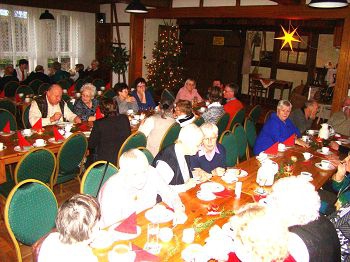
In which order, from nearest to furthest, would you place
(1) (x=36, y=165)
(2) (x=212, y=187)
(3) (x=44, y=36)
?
1. (2) (x=212, y=187)
2. (1) (x=36, y=165)
3. (3) (x=44, y=36)

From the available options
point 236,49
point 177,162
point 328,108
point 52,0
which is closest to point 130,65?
point 52,0

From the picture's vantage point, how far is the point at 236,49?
12.4m

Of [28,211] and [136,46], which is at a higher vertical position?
[136,46]

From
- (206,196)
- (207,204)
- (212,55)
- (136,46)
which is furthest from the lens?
(212,55)

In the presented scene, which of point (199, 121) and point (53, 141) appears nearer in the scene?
point (53, 141)

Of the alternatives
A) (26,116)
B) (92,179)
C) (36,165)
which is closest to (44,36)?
(26,116)

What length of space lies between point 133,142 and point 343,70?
5.13 metres

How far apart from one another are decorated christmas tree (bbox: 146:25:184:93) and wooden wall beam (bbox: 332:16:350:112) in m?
5.52

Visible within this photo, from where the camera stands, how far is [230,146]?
4.30 meters

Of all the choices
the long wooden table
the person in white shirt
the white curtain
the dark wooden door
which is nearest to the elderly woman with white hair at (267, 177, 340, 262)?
the long wooden table

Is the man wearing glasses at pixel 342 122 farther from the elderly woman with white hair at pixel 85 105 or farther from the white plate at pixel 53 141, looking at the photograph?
the white plate at pixel 53 141

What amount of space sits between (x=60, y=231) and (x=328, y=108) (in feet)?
30.4

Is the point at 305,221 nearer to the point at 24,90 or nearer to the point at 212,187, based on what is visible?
the point at 212,187

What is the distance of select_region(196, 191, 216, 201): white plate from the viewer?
2824 mm
